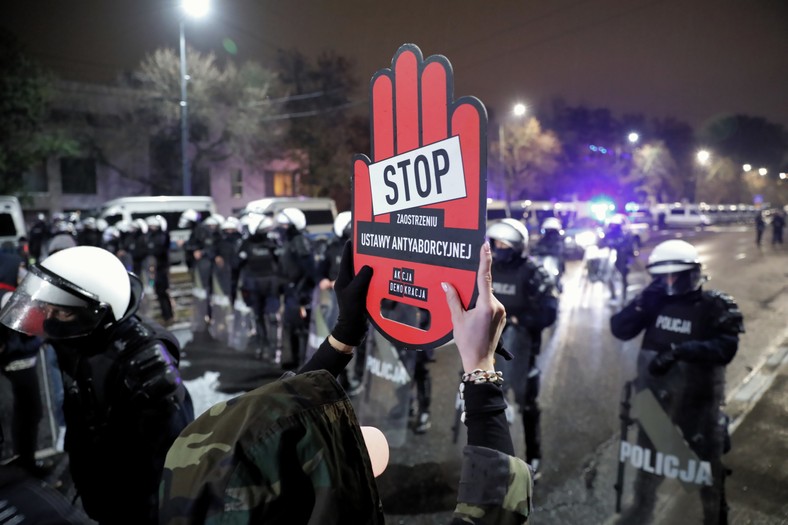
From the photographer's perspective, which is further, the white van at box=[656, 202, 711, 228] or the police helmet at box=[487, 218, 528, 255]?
the white van at box=[656, 202, 711, 228]

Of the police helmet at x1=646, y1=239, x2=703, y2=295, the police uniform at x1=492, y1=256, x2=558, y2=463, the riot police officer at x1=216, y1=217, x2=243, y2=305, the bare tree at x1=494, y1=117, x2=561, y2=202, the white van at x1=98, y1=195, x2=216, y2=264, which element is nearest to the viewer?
the police helmet at x1=646, y1=239, x2=703, y2=295

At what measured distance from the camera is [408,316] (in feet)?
→ 16.6

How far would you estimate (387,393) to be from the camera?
518 centimetres

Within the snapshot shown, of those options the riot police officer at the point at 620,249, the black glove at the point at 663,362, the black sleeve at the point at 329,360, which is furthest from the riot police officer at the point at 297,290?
the riot police officer at the point at 620,249

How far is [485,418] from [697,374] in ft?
9.90

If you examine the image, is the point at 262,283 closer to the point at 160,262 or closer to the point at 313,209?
the point at 160,262

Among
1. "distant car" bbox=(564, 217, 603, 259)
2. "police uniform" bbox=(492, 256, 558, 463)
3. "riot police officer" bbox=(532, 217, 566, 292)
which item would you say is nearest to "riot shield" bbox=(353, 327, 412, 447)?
"police uniform" bbox=(492, 256, 558, 463)

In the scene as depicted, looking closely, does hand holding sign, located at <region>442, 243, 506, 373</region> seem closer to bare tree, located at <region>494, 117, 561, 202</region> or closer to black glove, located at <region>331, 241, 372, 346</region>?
black glove, located at <region>331, 241, 372, 346</region>

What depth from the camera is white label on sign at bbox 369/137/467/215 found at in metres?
1.39

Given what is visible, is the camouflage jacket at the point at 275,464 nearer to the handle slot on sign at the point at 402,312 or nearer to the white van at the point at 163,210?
the handle slot on sign at the point at 402,312

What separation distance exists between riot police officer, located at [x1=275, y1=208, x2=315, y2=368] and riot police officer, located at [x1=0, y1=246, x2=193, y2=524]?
16.1ft

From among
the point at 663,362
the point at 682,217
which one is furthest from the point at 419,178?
the point at 682,217

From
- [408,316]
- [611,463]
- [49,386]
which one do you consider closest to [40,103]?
[49,386]

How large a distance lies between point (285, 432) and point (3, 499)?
630mm
